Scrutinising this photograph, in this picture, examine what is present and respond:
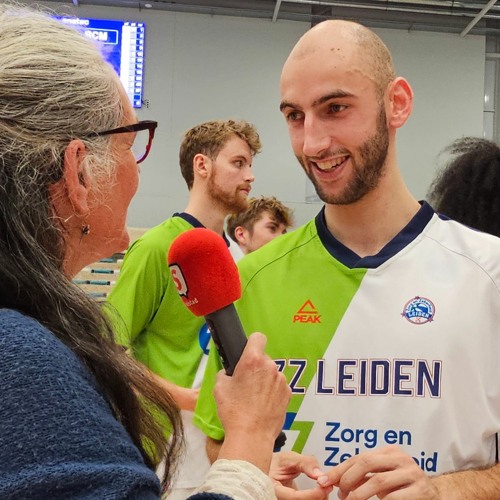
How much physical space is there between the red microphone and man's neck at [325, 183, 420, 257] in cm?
46

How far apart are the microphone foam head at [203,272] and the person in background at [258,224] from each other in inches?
121

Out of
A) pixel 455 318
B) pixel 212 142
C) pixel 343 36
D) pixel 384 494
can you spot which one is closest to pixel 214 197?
pixel 212 142

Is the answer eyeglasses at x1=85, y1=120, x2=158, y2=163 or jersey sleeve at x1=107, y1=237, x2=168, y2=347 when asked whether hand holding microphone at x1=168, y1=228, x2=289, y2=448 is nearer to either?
eyeglasses at x1=85, y1=120, x2=158, y2=163

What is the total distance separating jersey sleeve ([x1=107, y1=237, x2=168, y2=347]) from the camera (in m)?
2.32

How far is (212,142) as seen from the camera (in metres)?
2.95

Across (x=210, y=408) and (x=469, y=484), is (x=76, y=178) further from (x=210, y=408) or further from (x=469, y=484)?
(x=469, y=484)

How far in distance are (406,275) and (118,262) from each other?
4.74 meters

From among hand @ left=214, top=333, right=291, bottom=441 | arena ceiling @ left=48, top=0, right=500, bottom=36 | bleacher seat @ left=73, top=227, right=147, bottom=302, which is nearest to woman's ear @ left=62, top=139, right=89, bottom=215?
hand @ left=214, top=333, right=291, bottom=441

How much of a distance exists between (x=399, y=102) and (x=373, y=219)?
0.96 ft

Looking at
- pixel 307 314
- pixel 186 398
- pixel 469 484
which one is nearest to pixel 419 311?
pixel 307 314

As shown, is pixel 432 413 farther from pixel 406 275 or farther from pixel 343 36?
pixel 343 36

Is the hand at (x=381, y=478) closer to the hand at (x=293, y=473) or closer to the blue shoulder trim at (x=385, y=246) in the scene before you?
the hand at (x=293, y=473)

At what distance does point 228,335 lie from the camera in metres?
1.02

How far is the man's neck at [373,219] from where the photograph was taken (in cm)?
146
